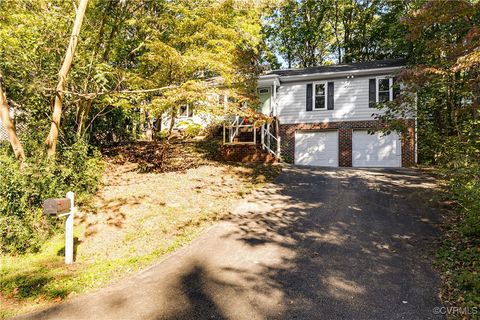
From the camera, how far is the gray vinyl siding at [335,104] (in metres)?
16.2

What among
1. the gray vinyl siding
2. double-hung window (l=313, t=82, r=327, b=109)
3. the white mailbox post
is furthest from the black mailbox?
double-hung window (l=313, t=82, r=327, b=109)

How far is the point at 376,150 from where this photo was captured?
15.6 m

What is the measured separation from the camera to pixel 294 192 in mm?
9547

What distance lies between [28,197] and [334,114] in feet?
48.4

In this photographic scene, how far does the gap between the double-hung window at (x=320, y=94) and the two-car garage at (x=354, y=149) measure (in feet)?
5.33

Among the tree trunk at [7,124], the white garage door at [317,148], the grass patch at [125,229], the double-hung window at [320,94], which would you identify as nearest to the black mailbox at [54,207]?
the grass patch at [125,229]

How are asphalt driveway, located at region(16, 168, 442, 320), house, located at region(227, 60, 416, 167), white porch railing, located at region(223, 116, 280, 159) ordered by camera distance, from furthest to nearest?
house, located at region(227, 60, 416, 167)
white porch railing, located at region(223, 116, 280, 159)
asphalt driveway, located at region(16, 168, 442, 320)

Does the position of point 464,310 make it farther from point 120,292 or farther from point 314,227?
point 120,292

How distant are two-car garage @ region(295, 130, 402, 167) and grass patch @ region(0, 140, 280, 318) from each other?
602 centimetres

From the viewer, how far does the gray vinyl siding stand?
1617 cm

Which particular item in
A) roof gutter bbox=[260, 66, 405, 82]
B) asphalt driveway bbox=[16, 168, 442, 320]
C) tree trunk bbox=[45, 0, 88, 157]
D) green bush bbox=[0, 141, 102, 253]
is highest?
roof gutter bbox=[260, 66, 405, 82]

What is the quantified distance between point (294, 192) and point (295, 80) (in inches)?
392

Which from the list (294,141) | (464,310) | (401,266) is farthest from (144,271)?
(294,141)

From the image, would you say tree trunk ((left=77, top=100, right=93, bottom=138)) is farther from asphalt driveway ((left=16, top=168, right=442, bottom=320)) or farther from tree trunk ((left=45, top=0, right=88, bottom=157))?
asphalt driveway ((left=16, top=168, right=442, bottom=320))
